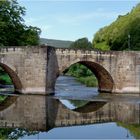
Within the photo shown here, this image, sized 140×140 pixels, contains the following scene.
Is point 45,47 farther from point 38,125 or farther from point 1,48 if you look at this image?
point 38,125

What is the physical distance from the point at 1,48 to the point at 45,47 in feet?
12.5

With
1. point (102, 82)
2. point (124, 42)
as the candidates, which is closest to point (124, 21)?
point (124, 42)

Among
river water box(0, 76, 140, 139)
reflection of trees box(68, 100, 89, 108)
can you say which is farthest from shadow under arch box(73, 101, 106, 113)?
reflection of trees box(68, 100, 89, 108)

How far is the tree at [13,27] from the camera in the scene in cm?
5278

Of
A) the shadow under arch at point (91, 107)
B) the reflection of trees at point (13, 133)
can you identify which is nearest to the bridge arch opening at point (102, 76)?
the shadow under arch at point (91, 107)

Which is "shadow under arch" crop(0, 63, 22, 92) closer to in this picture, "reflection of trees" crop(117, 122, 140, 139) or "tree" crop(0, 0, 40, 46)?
"tree" crop(0, 0, 40, 46)

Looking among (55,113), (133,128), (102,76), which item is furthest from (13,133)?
(102,76)

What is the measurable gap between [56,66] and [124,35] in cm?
3418

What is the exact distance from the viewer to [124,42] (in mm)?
74188

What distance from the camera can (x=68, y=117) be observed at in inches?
1109

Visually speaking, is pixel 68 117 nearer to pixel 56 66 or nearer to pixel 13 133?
pixel 13 133

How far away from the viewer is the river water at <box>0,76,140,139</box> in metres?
22.6

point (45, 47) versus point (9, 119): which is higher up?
point (45, 47)

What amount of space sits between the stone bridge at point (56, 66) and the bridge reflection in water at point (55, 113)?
410 centimetres
